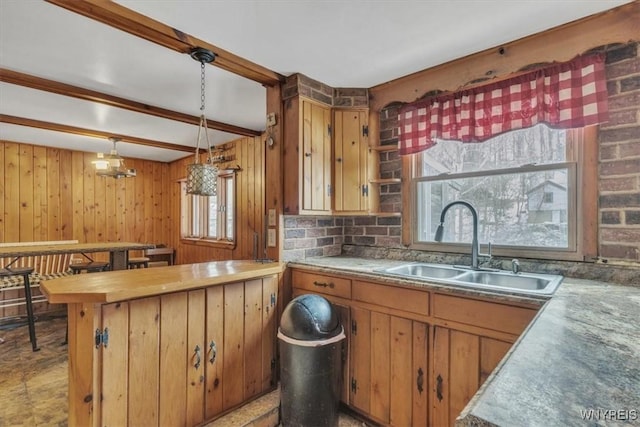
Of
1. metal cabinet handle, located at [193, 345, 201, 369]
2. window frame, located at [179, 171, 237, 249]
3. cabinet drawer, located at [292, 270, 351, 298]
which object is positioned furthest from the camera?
window frame, located at [179, 171, 237, 249]

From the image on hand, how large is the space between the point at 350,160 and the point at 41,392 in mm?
2799

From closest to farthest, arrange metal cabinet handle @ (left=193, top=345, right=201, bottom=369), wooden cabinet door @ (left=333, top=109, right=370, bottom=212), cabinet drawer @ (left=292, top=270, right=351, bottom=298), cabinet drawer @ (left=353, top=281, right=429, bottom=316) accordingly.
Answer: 1. cabinet drawer @ (left=353, top=281, right=429, bottom=316)
2. metal cabinet handle @ (left=193, top=345, right=201, bottom=369)
3. cabinet drawer @ (left=292, top=270, right=351, bottom=298)
4. wooden cabinet door @ (left=333, top=109, right=370, bottom=212)

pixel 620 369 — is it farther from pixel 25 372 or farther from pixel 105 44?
pixel 25 372

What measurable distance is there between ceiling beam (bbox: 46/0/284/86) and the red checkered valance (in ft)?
3.98

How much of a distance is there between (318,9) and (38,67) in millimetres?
1985

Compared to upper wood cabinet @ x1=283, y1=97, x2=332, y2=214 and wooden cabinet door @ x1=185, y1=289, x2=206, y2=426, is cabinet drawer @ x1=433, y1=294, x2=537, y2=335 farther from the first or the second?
wooden cabinet door @ x1=185, y1=289, x2=206, y2=426

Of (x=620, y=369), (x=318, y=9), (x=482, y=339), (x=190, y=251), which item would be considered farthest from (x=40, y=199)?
(x=620, y=369)

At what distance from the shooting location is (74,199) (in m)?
4.83

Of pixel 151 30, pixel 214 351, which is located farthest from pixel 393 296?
pixel 151 30

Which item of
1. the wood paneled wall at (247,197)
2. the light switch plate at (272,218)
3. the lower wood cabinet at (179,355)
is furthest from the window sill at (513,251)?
the wood paneled wall at (247,197)

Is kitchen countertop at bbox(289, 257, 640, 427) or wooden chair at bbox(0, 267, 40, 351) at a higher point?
kitchen countertop at bbox(289, 257, 640, 427)

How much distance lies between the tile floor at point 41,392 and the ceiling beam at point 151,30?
7.23 feet

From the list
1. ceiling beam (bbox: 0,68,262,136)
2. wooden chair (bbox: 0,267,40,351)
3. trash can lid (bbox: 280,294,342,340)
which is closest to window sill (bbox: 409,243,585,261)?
trash can lid (bbox: 280,294,342,340)

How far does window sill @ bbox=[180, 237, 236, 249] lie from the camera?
4480mm
